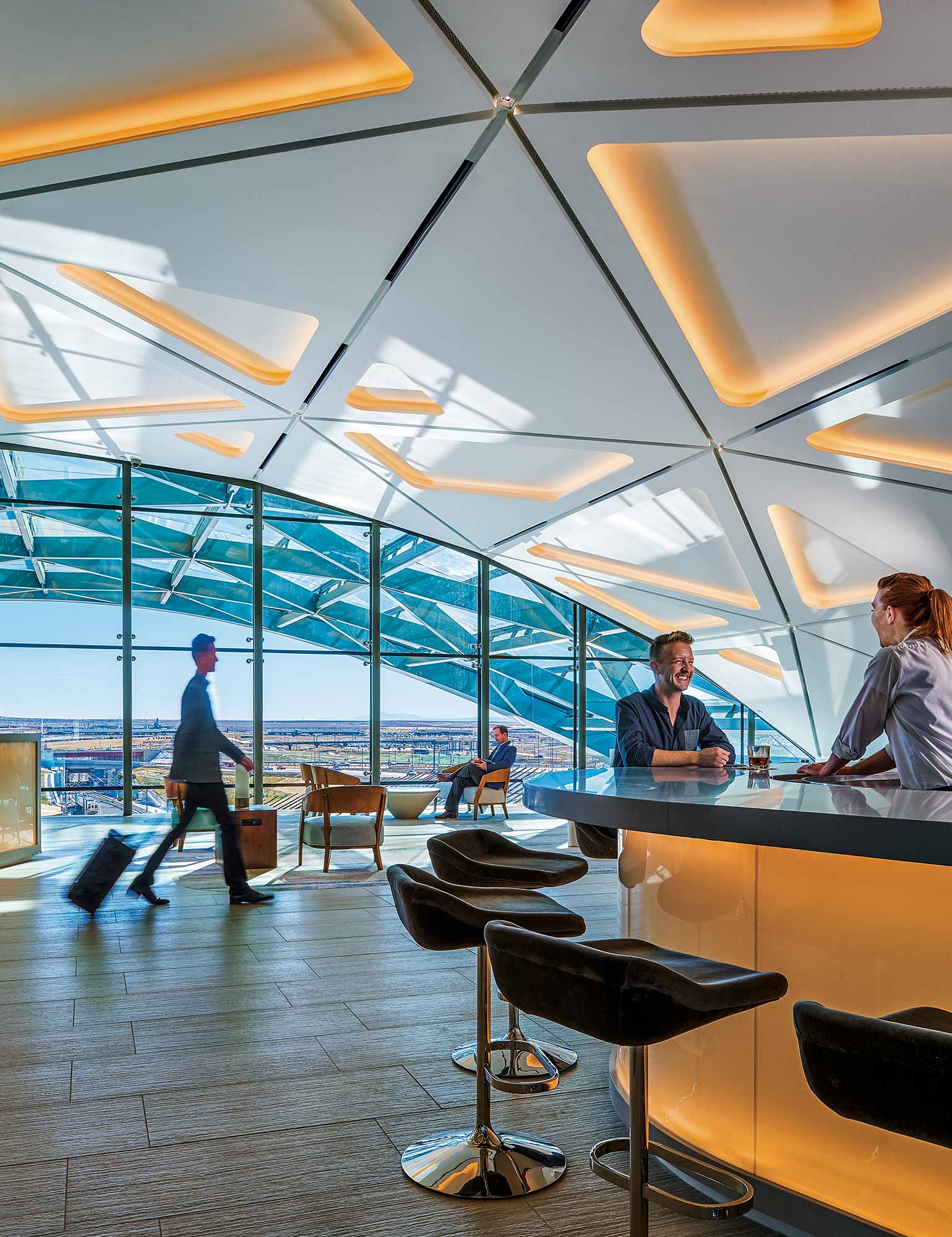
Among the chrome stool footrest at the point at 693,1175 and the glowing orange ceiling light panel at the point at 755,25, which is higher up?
the glowing orange ceiling light panel at the point at 755,25

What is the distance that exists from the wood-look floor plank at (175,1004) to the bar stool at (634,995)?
279 cm

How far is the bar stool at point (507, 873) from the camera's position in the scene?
342cm

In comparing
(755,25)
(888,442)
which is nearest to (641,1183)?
(755,25)

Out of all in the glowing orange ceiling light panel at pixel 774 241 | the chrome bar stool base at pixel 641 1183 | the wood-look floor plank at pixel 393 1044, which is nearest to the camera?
the chrome bar stool base at pixel 641 1183

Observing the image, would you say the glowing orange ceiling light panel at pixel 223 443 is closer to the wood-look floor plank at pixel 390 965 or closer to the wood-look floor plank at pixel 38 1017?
the wood-look floor plank at pixel 390 965

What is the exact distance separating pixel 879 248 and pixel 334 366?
458 centimetres

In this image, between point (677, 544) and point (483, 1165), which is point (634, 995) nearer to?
point (483, 1165)

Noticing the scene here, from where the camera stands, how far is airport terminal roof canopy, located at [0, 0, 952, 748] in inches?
149

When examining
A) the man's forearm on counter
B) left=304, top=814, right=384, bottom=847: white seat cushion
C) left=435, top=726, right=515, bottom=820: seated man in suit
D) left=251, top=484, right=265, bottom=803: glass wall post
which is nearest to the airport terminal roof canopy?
the man's forearm on counter

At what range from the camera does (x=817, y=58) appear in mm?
3455

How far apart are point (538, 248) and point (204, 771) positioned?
4.54m

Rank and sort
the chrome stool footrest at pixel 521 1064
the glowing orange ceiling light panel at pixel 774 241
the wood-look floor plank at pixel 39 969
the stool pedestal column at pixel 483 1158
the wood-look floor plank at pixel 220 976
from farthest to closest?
the wood-look floor plank at pixel 39 969, the wood-look floor plank at pixel 220 976, the glowing orange ceiling light panel at pixel 774 241, the chrome stool footrest at pixel 521 1064, the stool pedestal column at pixel 483 1158

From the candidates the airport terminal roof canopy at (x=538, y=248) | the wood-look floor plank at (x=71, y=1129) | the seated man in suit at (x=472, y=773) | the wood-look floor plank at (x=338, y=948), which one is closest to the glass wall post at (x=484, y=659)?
the seated man in suit at (x=472, y=773)

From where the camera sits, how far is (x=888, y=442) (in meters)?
6.54
